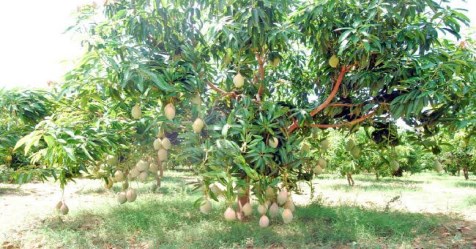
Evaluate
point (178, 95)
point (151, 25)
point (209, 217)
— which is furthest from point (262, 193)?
point (209, 217)

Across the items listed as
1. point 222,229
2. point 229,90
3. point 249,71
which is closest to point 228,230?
point 222,229

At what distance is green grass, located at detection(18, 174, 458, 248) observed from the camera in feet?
14.3

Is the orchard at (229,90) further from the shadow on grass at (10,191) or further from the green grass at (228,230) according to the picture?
the shadow on grass at (10,191)

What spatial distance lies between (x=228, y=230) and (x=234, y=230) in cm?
14

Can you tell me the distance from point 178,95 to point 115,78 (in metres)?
0.58

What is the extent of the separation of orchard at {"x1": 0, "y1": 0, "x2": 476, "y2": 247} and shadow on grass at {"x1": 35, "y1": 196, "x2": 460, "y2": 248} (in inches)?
22.8

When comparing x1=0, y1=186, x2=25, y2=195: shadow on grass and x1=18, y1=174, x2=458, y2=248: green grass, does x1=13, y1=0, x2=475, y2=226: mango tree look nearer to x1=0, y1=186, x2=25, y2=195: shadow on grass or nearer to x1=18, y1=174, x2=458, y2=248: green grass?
x1=18, y1=174, x2=458, y2=248: green grass

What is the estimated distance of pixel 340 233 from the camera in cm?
452

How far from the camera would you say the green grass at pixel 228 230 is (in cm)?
434

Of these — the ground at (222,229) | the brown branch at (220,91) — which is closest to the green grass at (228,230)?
the ground at (222,229)

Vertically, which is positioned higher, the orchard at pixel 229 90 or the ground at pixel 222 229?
the orchard at pixel 229 90

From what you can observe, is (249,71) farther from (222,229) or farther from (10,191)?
(10,191)

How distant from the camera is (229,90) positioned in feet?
14.9

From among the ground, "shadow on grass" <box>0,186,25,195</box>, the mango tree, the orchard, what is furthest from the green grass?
"shadow on grass" <box>0,186,25,195</box>
